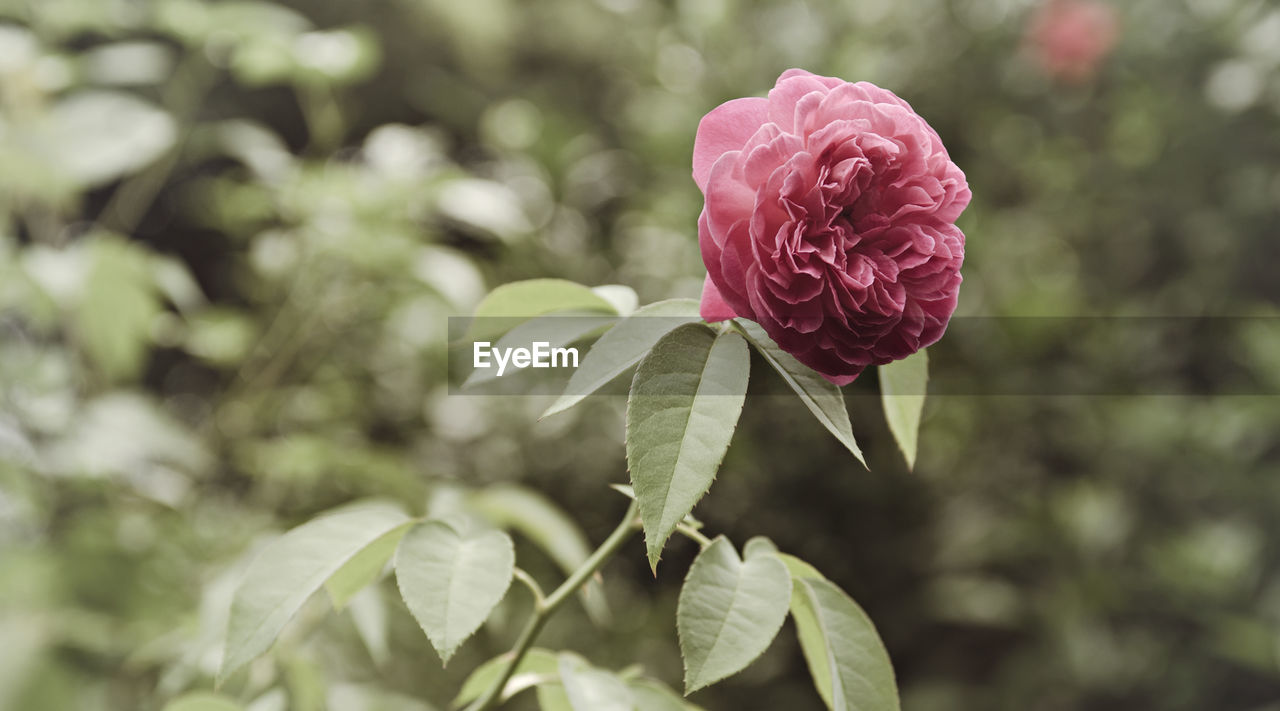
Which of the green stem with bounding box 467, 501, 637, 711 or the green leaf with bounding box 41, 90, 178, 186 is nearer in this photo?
the green stem with bounding box 467, 501, 637, 711

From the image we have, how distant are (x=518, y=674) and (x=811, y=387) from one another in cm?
20

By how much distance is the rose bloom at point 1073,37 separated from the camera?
1378mm

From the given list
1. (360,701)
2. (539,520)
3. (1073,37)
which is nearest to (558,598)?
(539,520)

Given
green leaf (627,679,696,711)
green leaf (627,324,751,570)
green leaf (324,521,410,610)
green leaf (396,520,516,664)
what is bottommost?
green leaf (627,679,696,711)

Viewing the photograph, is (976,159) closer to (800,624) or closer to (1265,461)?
(1265,461)

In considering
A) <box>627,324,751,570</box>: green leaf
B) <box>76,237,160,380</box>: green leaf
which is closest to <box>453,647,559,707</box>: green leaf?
<box>627,324,751,570</box>: green leaf

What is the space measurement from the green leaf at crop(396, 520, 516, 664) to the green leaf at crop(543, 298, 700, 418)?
71 mm

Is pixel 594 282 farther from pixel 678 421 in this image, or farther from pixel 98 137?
pixel 678 421

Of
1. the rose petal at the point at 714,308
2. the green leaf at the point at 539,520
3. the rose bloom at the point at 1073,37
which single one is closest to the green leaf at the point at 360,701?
the green leaf at the point at 539,520

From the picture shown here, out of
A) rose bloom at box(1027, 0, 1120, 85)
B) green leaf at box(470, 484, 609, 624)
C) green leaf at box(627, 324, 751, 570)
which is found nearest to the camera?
green leaf at box(627, 324, 751, 570)

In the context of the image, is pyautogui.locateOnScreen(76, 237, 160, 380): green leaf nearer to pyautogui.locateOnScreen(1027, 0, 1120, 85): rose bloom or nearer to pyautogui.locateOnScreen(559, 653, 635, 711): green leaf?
pyautogui.locateOnScreen(559, 653, 635, 711): green leaf

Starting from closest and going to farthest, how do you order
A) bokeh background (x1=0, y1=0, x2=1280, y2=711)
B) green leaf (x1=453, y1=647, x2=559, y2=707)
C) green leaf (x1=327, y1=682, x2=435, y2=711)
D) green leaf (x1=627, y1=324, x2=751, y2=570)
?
green leaf (x1=627, y1=324, x2=751, y2=570)
green leaf (x1=453, y1=647, x2=559, y2=707)
green leaf (x1=327, y1=682, x2=435, y2=711)
bokeh background (x1=0, y1=0, x2=1280, y2=711)

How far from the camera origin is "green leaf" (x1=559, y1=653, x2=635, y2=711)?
0.29 m

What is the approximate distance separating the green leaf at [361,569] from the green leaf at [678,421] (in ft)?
0.40
